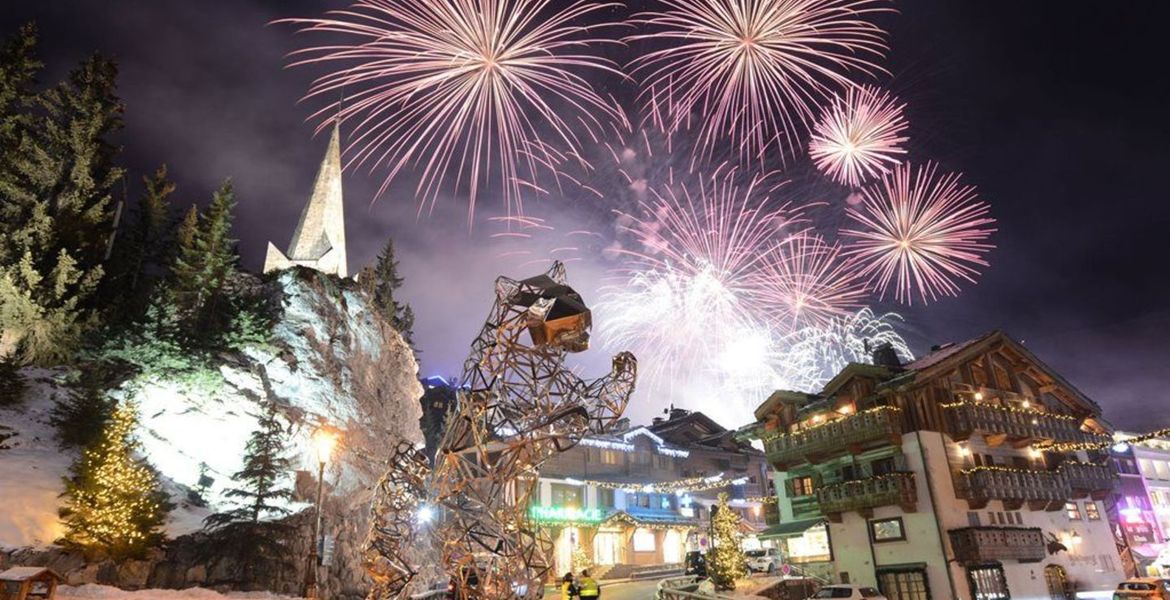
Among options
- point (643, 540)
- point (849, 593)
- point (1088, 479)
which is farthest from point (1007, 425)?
point (643, 540)

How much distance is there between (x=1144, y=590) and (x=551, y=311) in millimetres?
28335

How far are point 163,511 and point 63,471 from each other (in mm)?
4032

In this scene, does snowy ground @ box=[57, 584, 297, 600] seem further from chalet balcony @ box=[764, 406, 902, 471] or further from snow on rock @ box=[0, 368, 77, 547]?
chalet balcony @ box=[764, 406, 902, 471]

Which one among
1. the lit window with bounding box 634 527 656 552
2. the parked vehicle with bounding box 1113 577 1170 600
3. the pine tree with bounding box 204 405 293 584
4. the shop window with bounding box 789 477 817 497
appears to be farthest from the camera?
the lit window with bounding box 634 527 656 552

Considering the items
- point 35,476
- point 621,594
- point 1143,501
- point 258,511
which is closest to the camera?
point 35,476

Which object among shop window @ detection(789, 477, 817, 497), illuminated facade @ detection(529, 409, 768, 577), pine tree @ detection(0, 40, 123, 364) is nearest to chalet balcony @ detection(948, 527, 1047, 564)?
shop window @ detection(789, 477, 817, 497)

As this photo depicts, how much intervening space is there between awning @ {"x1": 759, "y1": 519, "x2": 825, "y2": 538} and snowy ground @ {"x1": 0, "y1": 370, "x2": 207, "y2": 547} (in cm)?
3117

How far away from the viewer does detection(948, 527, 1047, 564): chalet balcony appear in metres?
29.6

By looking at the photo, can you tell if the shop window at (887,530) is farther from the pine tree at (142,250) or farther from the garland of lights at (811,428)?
the pine tree at (142,250)

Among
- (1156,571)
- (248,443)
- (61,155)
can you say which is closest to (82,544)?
(248,443)

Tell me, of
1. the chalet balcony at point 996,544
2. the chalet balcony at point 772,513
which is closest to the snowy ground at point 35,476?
the chalet balcony at point 772,513

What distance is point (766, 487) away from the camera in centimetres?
6638

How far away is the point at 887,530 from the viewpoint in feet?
108

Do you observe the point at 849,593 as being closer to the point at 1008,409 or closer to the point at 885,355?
the point at 1008,409
